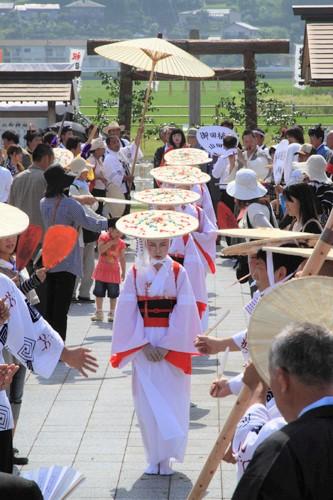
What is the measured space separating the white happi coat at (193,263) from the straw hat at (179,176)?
839 millimetres

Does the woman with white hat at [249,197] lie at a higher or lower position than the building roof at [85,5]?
higher

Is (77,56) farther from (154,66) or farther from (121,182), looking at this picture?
(154,66)

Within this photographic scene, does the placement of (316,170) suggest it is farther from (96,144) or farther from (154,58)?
(96,144)

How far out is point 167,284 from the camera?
24.3ft

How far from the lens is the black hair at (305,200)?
708cm

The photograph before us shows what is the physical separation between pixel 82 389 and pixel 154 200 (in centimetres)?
160

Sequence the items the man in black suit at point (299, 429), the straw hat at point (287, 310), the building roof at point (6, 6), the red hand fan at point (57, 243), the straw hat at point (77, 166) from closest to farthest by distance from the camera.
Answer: the man in black suit at point (299, 429), the straw hat at point (287, 310), the red hand fan at point (57, 243), the straw hat at point (77, 166), the building roof at point (6, 6)

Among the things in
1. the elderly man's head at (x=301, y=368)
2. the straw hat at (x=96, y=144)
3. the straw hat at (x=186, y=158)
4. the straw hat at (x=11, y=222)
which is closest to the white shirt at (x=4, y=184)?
the straw hat at (x=186, y=158)

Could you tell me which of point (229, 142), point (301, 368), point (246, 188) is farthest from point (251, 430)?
point (229, 142)

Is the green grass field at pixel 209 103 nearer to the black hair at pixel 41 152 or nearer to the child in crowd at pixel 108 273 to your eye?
the child in crowd at pixel 108 273

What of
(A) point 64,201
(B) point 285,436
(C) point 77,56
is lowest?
(C) point 77,56

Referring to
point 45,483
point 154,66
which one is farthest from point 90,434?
point 154,66

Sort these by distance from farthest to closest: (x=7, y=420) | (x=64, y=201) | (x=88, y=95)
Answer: (x=88, y=95) → (x=64, y=201) → (x=7, y=420)

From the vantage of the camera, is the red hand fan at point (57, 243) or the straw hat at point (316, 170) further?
the straw hat at point (316, 170)
